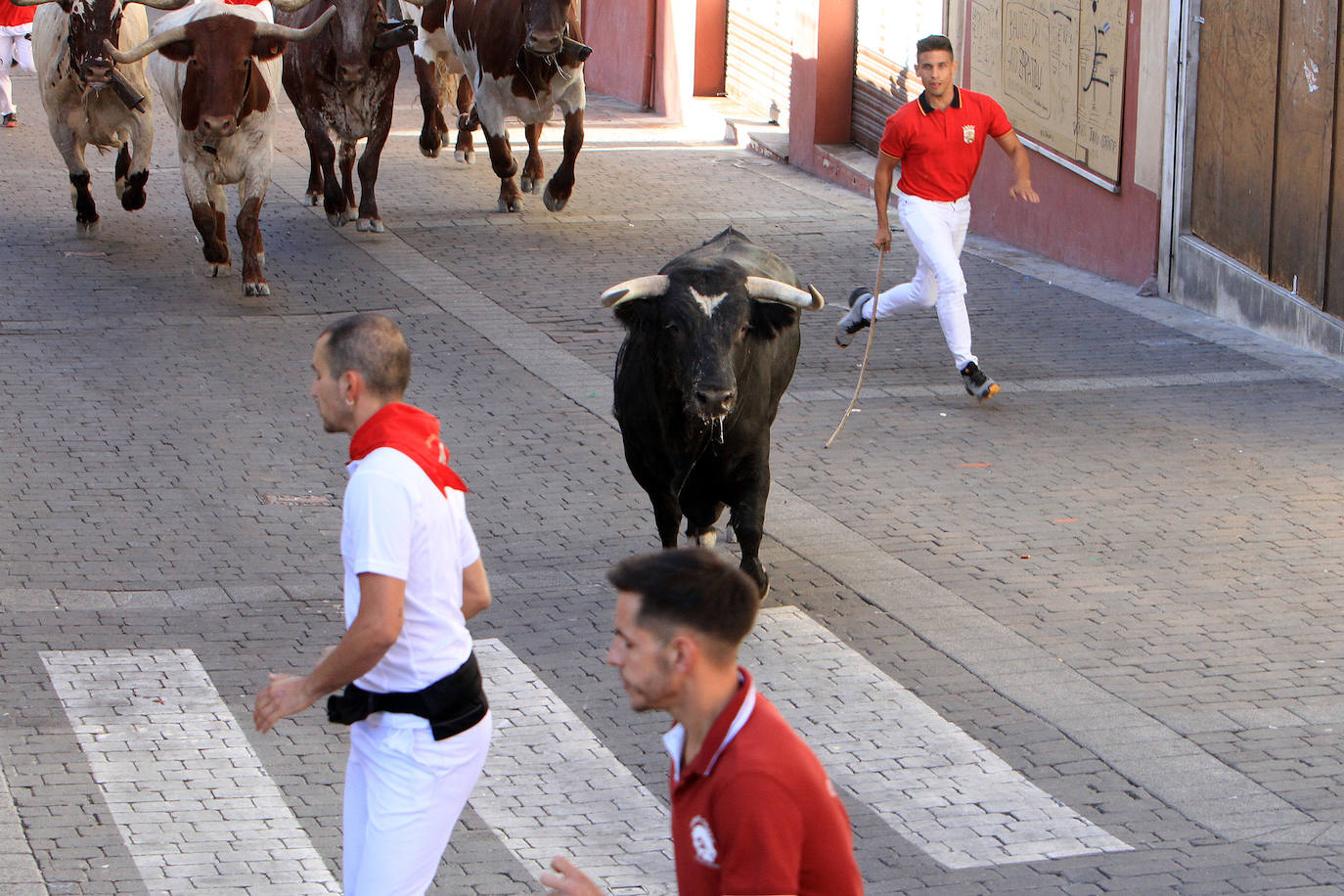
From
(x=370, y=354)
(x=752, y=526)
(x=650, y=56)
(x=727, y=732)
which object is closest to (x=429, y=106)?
(x=650, y=56)

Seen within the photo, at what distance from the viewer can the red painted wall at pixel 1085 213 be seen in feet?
49.5

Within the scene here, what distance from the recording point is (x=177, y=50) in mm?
13883

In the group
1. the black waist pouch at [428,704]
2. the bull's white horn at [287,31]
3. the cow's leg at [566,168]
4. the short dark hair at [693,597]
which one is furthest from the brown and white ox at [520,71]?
the short dark hair at [693,597]

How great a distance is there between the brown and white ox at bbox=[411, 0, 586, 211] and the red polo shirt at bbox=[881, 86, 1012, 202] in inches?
215

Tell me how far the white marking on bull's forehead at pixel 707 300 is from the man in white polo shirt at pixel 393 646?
3.13 meters

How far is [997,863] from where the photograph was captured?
5.77 metres

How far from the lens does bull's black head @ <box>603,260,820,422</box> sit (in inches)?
296

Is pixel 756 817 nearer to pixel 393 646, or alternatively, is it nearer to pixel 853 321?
pixel 393 646

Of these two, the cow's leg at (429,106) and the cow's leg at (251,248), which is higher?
the cow's leg at (429,106)

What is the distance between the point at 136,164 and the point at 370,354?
12.0 metres

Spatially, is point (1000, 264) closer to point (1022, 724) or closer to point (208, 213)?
point (208, 213)

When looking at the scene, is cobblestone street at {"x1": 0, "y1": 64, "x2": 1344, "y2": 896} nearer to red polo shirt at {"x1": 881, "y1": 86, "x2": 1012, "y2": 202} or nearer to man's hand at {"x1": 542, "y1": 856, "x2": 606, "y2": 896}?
red polo shirt at {"x1": 881, "y1": 86, "x2": 1012, "y2": 202}

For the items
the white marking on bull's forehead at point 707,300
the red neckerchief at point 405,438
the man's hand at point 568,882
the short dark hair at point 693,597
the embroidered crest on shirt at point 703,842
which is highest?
the white marking on bull's forehead at point 707,300

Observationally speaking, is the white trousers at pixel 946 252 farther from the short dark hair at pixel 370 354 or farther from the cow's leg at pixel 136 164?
the short dark hair at pixel 370 354
